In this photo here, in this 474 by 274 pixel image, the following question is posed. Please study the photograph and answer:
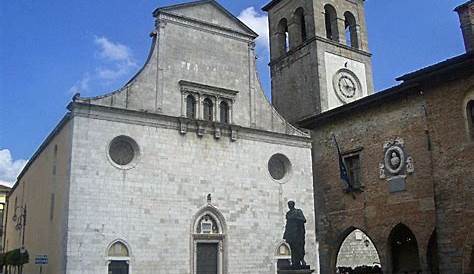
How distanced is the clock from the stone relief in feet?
29.8

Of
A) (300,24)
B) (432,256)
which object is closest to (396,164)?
(432,256)

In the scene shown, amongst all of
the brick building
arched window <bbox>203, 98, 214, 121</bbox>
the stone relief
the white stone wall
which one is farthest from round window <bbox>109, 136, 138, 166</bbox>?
the stone relief

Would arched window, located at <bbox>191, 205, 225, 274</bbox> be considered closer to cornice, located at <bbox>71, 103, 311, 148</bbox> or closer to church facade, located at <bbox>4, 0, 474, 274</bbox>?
church facade, located at <bbox>4, 0, 474, 274</bbox>

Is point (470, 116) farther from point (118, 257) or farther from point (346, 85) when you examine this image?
point (346, 85)

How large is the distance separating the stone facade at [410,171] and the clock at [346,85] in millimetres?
5186

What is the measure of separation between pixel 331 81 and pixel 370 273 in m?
11.5

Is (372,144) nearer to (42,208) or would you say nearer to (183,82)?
(183,82)

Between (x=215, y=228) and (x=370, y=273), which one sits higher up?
(x=215, y=228)

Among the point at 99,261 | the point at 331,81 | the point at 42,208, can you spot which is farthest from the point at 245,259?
the point at 331,81

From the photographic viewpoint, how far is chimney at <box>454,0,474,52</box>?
2048cm

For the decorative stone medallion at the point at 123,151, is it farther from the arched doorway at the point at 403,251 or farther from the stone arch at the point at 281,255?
the arched doorway at the point at 403,251

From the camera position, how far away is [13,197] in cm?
3438

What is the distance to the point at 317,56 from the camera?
96.9ft

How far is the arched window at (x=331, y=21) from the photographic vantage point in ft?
104
